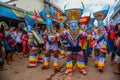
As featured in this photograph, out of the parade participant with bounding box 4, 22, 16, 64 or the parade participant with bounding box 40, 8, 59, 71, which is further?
the parade participant with bounding box 4, 22, 16, 64

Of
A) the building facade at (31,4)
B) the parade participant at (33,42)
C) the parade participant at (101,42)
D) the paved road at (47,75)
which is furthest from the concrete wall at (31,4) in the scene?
the paved road at (47,75)

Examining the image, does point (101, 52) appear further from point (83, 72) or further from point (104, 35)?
point (83, 72)

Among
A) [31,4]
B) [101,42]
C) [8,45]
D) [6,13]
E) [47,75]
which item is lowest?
[47,75]

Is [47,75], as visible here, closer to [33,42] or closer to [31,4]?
[33,42]

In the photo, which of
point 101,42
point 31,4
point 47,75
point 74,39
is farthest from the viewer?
point 31,4

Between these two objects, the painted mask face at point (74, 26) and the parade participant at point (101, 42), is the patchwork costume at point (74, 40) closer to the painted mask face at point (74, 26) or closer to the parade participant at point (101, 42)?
the painted mask face at point (74, 26)

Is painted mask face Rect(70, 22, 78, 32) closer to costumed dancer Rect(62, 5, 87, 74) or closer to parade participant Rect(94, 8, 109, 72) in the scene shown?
costumed dancer Rect(62, 5, 87, 74)

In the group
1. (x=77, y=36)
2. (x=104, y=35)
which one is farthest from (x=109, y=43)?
(x=77, y=36)

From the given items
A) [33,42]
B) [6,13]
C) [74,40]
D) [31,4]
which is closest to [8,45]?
[33,42]

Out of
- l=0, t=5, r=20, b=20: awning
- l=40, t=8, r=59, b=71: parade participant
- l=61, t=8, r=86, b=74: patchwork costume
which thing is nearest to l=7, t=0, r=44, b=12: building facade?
l=0, t=5, r=20, b=20: awning

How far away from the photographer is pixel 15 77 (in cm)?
662

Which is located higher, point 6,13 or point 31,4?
point 31,4

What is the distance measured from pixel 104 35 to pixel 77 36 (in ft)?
3.66

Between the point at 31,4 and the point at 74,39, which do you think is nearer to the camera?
the point at 74,39
